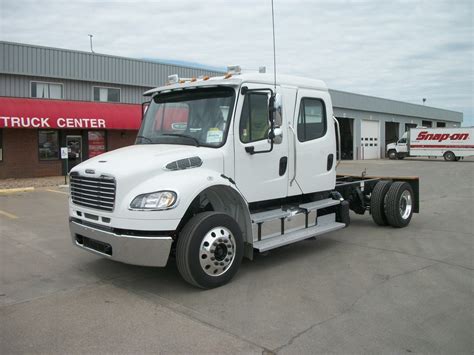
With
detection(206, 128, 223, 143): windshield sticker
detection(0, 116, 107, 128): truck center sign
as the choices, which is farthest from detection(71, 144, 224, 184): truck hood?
detection(0, 116, 107, 128): truck center sign

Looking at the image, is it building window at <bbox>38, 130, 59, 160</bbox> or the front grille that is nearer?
the front grille

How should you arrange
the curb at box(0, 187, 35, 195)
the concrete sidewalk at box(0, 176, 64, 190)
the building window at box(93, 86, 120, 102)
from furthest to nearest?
the building window at box(93, 86, 120, 102), the concrete sidewalk at box(0, 176, 64, 190), the curb at box(0, 187, 35, 195)

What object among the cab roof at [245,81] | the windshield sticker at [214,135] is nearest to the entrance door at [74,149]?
the cab roof at [245,81]

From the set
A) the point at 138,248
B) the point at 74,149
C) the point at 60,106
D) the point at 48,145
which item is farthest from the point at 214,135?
the point at 74,149

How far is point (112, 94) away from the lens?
24703 millimetres

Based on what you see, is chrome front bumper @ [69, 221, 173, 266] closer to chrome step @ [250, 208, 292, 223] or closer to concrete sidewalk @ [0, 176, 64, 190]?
chrome step @ [250, 208, 292, 223]

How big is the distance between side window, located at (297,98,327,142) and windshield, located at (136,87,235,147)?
5.05 ft

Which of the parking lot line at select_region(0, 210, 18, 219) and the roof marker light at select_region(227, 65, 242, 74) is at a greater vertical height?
the roof marker light at select_region(227, 65, 242, 74)

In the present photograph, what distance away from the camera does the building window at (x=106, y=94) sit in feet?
79.2

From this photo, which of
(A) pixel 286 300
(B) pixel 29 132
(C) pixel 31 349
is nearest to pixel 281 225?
(A) pixel 286 300

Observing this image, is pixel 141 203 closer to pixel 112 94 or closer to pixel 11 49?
pixel 11 49

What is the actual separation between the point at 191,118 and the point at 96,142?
60.0 feet

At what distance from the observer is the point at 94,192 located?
5449 mm

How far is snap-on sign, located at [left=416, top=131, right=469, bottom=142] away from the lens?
130ft
